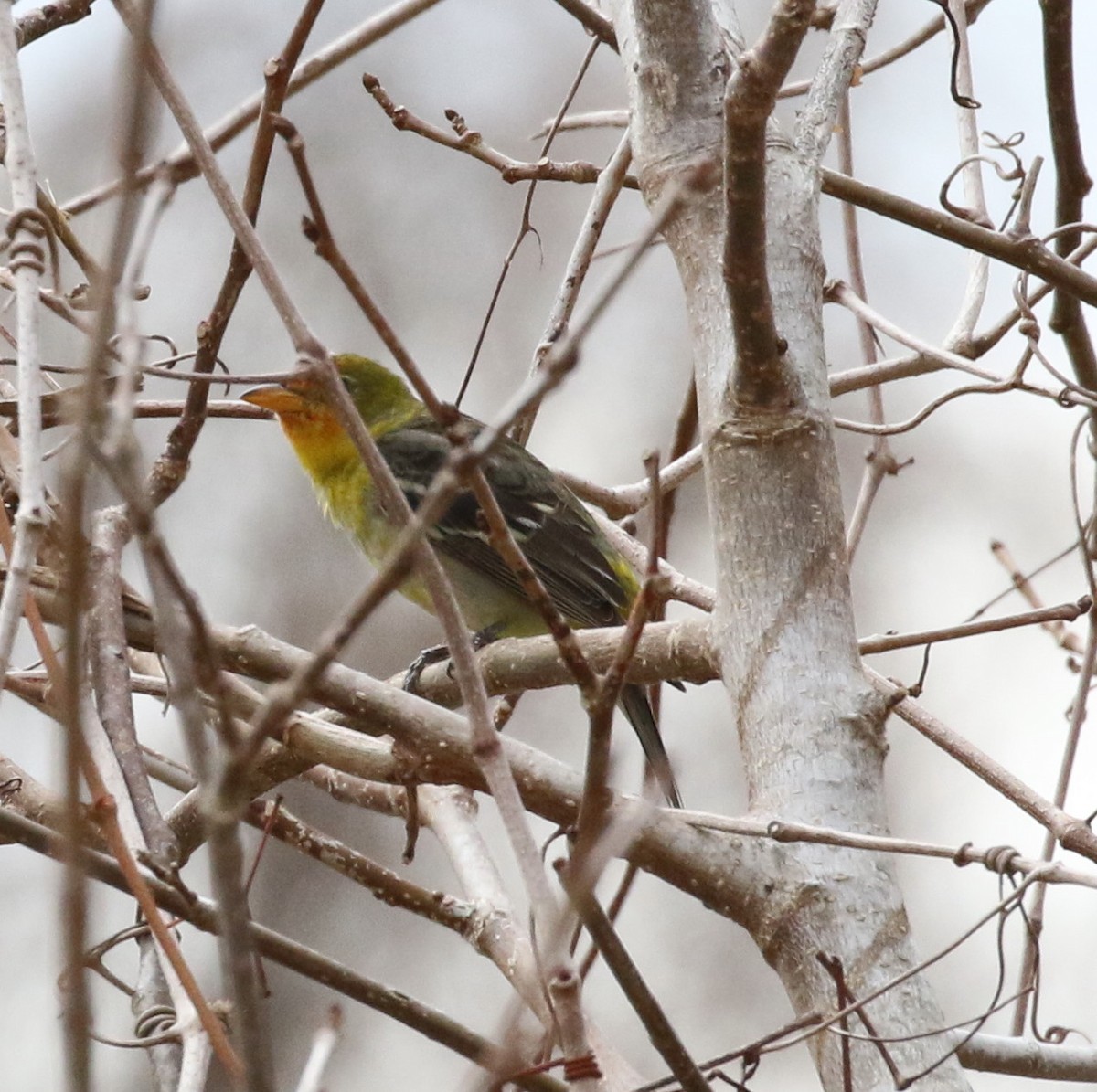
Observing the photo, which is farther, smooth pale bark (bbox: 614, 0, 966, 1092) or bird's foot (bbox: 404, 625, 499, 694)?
bird's foot (bbox: 404, 625, 499, 694)

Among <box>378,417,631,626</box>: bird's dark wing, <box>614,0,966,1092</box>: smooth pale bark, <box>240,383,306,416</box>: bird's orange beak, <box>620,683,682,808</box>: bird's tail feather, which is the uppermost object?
→ <box>240,383,306,416</box>: bird's orange beak

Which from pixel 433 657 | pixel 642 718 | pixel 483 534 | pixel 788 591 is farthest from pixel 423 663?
pixel 788 591

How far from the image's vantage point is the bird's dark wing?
4.26m

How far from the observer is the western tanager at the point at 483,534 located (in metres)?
4.28

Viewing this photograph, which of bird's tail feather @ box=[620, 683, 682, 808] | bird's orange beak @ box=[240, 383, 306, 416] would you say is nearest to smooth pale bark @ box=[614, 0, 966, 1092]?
bird's tail feather @ box=[620, 683, 682, 808]

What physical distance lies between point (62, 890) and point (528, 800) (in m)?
0.95

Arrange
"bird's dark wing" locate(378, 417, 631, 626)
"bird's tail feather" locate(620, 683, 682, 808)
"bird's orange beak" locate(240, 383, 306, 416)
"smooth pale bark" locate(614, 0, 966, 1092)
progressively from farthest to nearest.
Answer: "bird's orange beak" locate(240, 383, 306, 416) → "bird's dark wing" locate(378, 417, 631, 626) → "bird's tail feather" locate(620, 683, 682, 808) → "smooth pale bark" locate(614, 0, 966, 1092)

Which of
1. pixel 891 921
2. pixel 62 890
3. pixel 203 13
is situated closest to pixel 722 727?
pixel 203 13

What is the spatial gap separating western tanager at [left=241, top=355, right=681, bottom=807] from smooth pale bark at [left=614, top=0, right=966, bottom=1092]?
195 centimetres

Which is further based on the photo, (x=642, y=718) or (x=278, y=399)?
(x=278, y=399)

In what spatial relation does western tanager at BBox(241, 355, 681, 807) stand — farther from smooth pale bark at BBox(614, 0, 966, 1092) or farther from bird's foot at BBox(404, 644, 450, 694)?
smooth pale bark at BBox(614, 0, 966, 1092)

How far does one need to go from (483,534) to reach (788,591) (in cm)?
222

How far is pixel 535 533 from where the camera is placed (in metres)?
4.45

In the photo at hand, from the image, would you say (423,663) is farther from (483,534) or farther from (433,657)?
(483,534)
